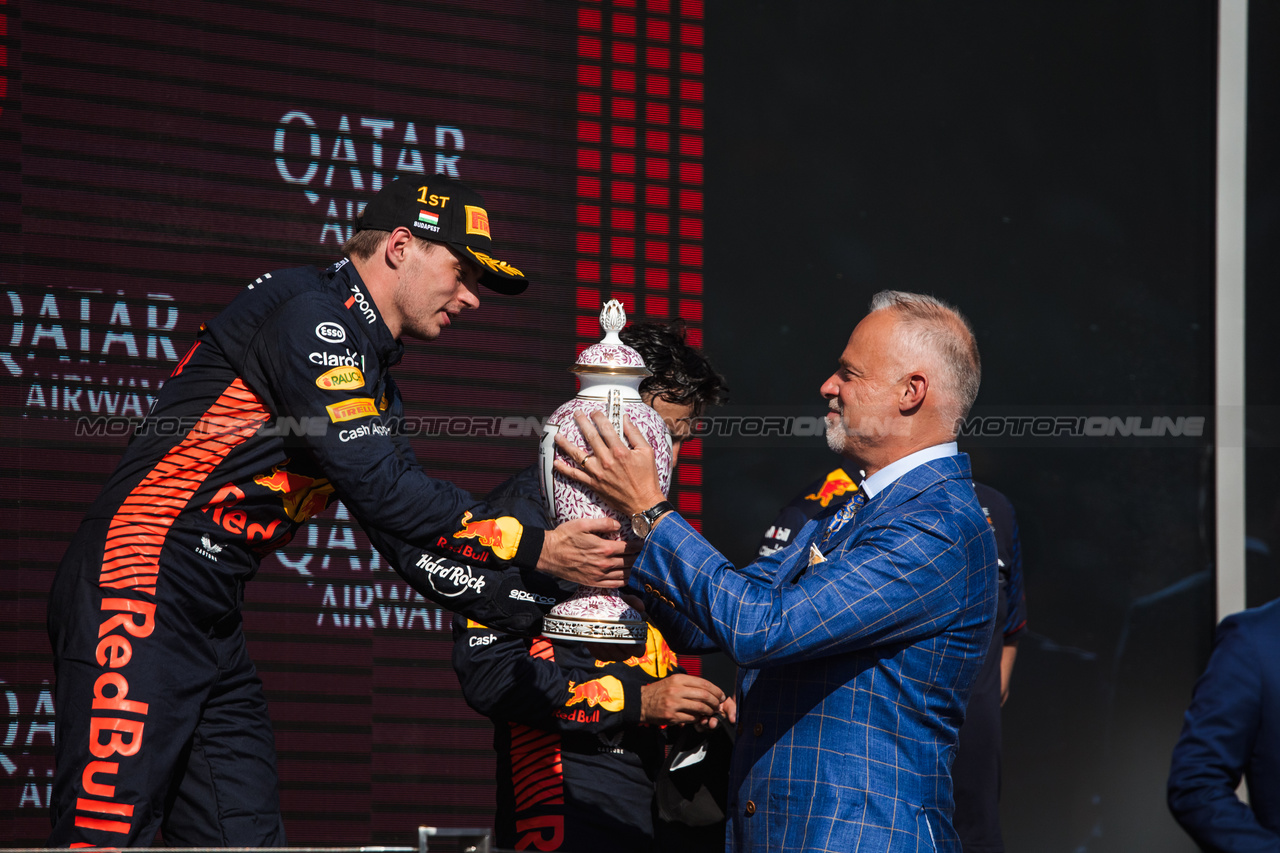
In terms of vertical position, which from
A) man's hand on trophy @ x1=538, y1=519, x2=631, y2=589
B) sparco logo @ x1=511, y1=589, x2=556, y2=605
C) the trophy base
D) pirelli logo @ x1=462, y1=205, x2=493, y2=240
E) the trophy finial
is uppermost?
pirelli logo @ x1=462, y1=205, x2=493, y2=240

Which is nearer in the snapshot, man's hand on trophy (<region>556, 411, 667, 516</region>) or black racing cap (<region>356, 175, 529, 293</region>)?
man's hand on trophy (<region>556, 411, 667, 516</region>)

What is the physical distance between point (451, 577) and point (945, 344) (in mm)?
912

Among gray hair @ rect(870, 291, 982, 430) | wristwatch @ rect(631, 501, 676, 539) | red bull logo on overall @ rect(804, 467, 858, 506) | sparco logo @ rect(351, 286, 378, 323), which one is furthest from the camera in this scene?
red bull logo on overall @ rect(804, 467, 858, 506)

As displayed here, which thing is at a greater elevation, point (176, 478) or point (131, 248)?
point (131, 248)

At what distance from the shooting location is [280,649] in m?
2.82

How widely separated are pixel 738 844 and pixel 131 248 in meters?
1.93

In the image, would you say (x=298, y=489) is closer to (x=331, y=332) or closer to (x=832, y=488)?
(x=331, y=332)

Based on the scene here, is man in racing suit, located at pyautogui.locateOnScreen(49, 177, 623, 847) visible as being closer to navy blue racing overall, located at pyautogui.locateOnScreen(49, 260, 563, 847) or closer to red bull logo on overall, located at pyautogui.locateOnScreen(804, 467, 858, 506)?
navy blue racing overall, located at pyautogui.locateOnScreen(49, 260, 563, 847)

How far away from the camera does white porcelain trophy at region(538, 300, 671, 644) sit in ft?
5.99

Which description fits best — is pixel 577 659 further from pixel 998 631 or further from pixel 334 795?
pixel 998 631

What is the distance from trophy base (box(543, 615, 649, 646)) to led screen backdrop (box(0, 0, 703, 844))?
1.14m

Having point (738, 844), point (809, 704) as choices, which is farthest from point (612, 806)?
point (809, 704)

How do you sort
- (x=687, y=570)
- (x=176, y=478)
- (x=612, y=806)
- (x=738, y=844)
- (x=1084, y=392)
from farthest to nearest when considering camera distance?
(x=1084, y=392)
(x=612, y=806)
(x=176, y=478)
(x=738, y=844)
(x=687, y=570)

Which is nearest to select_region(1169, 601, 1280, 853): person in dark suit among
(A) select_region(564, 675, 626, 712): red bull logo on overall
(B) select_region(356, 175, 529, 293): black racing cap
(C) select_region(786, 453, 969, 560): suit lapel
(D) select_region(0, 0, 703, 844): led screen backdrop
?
(C) select_region(786, 453, 969, 560): suit lapel
